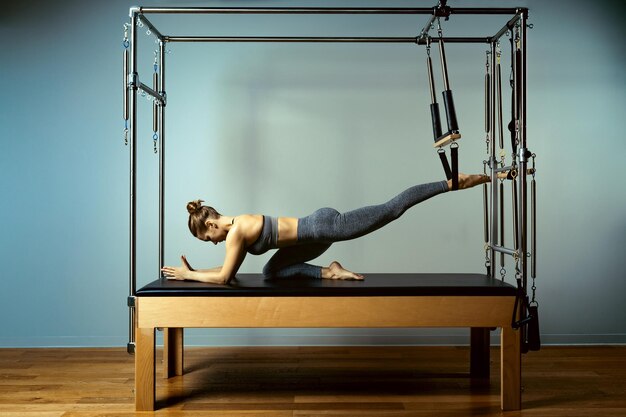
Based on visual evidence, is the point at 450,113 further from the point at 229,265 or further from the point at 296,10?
the point at 229,265

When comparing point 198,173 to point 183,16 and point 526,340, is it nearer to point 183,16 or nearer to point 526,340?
point 183,16

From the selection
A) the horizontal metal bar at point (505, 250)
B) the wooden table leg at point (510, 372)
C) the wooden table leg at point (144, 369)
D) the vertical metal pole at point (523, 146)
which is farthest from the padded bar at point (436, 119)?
the wooden table leg at point (144, 369)

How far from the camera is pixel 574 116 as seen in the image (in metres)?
4.27

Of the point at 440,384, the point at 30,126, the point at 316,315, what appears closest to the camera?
the point at 316,315

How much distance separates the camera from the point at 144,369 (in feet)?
9.21

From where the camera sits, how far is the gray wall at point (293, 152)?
4195mm

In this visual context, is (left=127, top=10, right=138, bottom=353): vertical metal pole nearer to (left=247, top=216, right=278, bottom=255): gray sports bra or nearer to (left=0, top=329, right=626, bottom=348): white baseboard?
(left=247, top=216, right=278, bottom=255): gray sports bra

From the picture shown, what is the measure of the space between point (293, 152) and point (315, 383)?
165 centimetres

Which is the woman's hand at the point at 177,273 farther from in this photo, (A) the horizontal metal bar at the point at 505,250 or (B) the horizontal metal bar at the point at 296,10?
(A) the horizontal metal bar at the point at 505,250

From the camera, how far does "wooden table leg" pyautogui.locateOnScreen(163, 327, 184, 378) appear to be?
3.39 m

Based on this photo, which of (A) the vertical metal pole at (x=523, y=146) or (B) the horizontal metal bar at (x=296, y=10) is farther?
(B) the horizontal metal bar at (x=296, y=10)

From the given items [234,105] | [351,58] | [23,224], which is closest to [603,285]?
[351,58]

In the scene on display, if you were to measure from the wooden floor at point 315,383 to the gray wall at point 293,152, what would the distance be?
13.1 inches

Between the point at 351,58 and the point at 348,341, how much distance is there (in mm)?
1954
